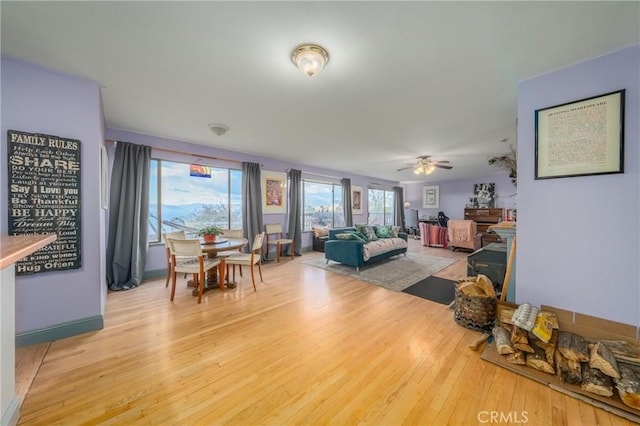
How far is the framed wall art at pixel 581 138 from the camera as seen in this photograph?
5.61 feet

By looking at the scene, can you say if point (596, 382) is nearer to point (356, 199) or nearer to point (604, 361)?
point (604, 361)

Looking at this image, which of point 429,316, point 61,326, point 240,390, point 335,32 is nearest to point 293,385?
point 240,390

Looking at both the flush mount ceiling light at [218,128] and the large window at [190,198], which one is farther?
the large window at [190,198]

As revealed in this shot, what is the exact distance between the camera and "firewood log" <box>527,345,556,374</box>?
1.68 metres

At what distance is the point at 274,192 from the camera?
223 inches

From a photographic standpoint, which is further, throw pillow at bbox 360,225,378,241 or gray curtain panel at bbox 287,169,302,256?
gray curtain panel at bbox 287,169,302,256

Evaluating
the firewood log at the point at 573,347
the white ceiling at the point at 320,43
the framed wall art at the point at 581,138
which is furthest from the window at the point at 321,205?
the firewood log at the point at 573,347

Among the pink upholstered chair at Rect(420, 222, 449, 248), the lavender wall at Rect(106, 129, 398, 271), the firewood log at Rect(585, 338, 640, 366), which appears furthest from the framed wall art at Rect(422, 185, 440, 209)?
the firewood log at Rect(585, 338, 640, 366)

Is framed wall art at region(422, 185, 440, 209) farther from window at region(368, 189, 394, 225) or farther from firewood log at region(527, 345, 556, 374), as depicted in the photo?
firewood log at region(527, 345, 556, 374)

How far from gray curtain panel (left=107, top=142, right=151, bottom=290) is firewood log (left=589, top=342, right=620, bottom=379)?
198 inches

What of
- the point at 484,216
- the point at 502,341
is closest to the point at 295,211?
the point at 502,341

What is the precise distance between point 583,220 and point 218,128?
13.7 feet

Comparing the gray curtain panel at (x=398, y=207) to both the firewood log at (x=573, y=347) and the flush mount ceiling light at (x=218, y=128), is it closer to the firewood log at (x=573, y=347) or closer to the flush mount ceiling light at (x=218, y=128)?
the flush mount ceiling light at (x=218, y=128)

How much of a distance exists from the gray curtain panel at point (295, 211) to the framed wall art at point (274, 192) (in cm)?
16
